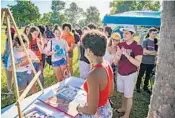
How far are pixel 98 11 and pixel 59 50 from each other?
80.3m

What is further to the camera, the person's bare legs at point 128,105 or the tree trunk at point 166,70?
the person's bare legs at point 128,105

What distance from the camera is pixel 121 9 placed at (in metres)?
77.1

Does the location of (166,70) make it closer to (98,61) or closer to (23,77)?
(98,61)

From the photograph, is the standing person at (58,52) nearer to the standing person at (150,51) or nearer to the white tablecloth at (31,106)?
the white tablecloth at (31,106)

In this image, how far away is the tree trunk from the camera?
358 centimetres

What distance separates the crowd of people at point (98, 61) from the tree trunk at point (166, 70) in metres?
Result: 0.67

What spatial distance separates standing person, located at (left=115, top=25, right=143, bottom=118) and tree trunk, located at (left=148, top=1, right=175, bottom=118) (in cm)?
95

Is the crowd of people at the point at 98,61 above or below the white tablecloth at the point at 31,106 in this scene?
above

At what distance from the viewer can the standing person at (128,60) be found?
4.74m

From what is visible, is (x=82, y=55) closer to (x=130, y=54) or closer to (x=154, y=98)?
(x=130, y=54)

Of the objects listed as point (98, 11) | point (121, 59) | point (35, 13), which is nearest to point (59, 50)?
point (121, 59)

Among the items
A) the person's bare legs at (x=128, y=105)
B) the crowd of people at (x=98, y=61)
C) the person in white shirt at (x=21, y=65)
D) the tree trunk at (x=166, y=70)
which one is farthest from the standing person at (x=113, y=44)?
the tree trunk at (x=166, y=70)

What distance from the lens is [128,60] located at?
483 centimetres

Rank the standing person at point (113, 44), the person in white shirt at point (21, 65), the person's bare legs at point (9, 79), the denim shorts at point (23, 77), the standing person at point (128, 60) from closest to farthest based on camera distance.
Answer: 1. the standing person at point (128, 60)
2. the person in white shirt at point (21, 65)
3. the denim shorts at point (23, 77)
4. the standing person at point (113, 44)
5. the person's bare legs at point (9, 79)
